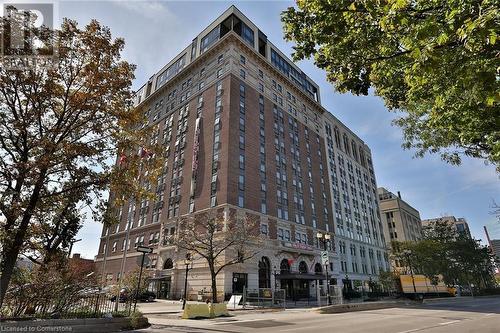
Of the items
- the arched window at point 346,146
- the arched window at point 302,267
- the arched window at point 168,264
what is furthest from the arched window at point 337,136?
the arched window at point 168,264

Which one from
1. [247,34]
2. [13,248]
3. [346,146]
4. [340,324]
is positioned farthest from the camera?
[346,146]

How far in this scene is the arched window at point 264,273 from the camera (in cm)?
4341

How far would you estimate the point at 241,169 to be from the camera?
152ft

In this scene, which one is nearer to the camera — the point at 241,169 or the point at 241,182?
the point at 241,182

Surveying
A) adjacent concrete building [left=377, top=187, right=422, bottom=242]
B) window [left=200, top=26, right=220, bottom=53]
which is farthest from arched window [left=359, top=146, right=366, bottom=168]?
window [left=200, top=26, right=220, bottom=53]

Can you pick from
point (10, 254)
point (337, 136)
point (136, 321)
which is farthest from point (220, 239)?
point (337, 136)

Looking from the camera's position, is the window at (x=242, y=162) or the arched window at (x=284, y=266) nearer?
the arched window at (x=284, y=266)

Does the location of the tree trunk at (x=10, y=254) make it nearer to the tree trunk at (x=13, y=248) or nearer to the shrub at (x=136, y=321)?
the tree trunk at (x=13, y=248)

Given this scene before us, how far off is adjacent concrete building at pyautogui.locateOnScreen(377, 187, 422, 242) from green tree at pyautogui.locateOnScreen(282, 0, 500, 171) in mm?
105031

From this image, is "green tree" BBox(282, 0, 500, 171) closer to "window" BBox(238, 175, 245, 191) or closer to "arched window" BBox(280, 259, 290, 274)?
"window" BBox(238, 175, 245, 191)

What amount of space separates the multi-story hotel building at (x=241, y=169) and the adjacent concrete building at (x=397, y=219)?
138 feet

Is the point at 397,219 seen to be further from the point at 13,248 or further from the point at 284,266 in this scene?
the point at 13,248

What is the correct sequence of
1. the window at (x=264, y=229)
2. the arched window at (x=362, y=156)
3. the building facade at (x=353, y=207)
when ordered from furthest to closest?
the arched window at (x=362, y=156)
the building facade at (x=353, y=207)
the window at (x=264, y=229)

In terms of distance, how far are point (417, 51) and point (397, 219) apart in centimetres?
11742
